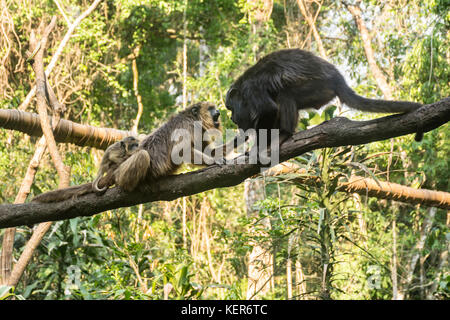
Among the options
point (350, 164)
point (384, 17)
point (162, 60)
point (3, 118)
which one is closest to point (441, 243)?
point (384, 17)

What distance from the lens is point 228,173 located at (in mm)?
3367

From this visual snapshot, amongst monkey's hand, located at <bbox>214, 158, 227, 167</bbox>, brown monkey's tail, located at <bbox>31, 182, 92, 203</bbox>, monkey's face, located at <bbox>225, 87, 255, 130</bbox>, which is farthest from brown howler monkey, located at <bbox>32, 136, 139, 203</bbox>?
monkey's face, located at <bbox>225, 87, 255, 130</bbox>

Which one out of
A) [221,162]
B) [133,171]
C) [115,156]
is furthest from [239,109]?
[115,156]

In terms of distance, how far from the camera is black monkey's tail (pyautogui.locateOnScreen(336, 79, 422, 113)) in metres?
3.13

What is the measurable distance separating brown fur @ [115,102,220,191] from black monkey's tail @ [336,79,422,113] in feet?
3.72

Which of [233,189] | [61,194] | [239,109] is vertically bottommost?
[61,194]

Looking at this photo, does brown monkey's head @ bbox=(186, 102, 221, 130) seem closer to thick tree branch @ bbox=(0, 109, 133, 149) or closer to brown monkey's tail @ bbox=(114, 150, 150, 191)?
brown monkey's tail @ bbox=(114, 150, 150, 191)

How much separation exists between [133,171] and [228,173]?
72cm

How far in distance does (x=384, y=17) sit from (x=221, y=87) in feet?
11.7

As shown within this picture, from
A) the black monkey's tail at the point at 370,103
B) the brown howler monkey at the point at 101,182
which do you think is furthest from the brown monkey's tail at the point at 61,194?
the black monkey's tail at the point at 370,103

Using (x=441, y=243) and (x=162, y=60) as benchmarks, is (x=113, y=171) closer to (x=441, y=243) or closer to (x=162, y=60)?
(x=441, y=243)

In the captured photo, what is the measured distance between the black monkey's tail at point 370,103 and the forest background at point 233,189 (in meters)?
1.35

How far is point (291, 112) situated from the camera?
3.68 m

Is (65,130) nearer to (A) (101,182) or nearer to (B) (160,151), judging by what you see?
(A) (101,182)
